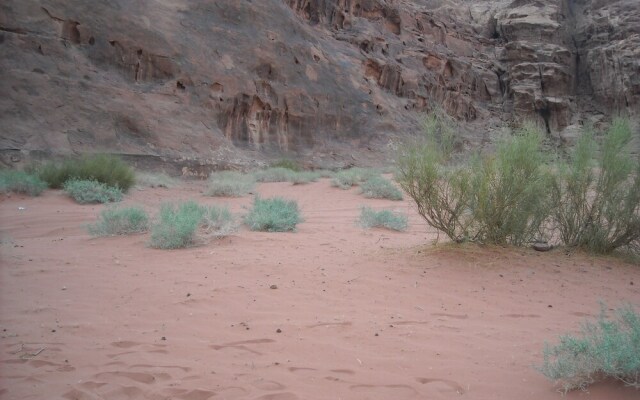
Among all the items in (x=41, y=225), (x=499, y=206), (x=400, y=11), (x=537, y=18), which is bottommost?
(x=41, y=225)

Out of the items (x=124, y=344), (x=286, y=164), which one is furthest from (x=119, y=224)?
(x=286, y=164)

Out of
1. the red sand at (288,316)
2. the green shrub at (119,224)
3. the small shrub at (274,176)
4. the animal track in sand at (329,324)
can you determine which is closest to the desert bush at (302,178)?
the small shrub at (274,176)

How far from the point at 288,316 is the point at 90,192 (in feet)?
25.1

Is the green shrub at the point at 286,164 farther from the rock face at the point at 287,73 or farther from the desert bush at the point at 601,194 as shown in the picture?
the desert bush at the point at 601,194

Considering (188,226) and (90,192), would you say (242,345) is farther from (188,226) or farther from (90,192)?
(90,192)

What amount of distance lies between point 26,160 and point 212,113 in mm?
7124

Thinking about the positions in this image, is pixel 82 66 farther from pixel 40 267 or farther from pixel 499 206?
pixel 499 206

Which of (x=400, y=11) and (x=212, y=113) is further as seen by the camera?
(x=400, y=11)

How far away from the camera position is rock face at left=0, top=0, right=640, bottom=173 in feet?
48.0

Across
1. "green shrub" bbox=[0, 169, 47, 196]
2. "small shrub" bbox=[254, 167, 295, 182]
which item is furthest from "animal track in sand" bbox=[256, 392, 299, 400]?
"small shrub" bbox=[254, 167, 295, 182]

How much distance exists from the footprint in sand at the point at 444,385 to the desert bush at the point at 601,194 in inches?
154

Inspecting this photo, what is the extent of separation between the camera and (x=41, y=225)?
717cm

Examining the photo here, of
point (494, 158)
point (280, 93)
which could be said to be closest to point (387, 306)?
point (494, 158)

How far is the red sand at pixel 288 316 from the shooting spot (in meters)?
2.41
